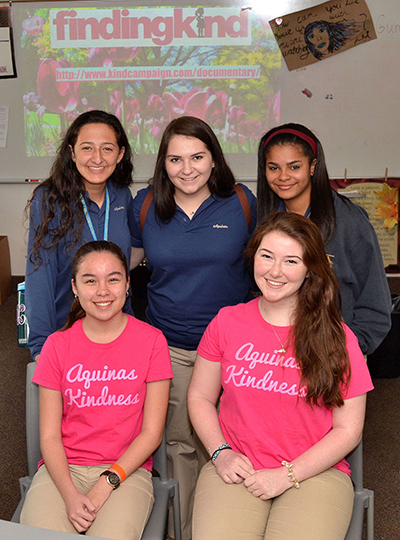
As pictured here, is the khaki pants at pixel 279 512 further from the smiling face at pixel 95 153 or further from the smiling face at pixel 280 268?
the smiling face at pixel 95 153

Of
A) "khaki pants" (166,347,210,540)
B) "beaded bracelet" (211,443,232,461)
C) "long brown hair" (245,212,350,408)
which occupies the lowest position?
"khaki pants" (166,347,210,540)

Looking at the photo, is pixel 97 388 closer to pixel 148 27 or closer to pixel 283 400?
pixel 283 400

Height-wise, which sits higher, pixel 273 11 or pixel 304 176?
pixel 273 11

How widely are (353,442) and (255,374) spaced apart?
313 mm

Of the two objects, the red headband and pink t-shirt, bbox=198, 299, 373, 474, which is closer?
pink t-shirt, bbox=198, 299, 373, 474

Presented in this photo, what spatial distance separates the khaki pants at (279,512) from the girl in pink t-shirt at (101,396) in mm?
193

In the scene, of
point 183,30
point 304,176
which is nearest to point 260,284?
point 304,176

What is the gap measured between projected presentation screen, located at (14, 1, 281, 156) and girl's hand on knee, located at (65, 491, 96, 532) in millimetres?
3598

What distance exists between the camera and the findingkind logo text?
4.39 meters

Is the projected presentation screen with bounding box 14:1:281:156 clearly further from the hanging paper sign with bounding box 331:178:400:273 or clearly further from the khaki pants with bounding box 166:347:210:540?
the khaki pants with bounding box 166:347:210:540

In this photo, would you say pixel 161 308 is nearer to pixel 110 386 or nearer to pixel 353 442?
pixel 110 386

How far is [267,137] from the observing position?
75.1 inches

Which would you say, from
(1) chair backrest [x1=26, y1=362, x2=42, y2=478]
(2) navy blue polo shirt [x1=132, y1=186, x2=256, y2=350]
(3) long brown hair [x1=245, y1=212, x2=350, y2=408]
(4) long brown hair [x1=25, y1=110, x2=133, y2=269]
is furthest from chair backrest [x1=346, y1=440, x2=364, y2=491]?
(4) long brown hair [x1=25, y1=110, x2=133, y2=269]

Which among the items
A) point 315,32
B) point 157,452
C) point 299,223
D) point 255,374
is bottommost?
point 157,452
